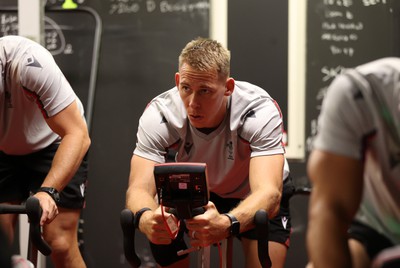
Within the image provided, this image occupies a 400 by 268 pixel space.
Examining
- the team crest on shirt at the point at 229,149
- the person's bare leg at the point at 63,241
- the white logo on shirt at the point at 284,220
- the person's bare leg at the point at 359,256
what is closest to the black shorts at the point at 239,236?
the white logo on shirt at the point at 284,220

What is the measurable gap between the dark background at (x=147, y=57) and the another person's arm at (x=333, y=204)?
2.78 m

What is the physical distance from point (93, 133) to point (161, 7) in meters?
0.95

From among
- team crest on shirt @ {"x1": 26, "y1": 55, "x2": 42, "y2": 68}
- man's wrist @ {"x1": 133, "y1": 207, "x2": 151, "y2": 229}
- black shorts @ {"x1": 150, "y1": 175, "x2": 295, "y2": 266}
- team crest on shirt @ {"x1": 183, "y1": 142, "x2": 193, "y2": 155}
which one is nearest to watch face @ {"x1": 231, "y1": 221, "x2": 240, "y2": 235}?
man's wrist @ {"x1": 133, "y1": 207, "x2": 151, "y2": 229}

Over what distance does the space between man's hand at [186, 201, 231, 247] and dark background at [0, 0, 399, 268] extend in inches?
79.5

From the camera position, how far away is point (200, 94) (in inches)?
107

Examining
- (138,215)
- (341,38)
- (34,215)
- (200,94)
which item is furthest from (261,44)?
(34,215)

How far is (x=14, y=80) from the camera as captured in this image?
9.13 ft

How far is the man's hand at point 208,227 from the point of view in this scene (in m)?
2.21

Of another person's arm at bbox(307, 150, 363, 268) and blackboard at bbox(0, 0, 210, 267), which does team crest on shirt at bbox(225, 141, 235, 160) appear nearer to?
another person's arm at bbox(307, 150, 363, 268)

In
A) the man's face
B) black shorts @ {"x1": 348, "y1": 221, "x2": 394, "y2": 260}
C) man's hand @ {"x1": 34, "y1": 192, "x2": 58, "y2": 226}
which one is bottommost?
man's hand @ {"x1": 34, "y1": 192, "x2": 58, "y2": 226}

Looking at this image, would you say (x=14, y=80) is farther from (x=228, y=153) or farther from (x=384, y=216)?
(x=384, y=216)

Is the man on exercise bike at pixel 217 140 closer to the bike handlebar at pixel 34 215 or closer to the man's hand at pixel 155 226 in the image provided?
the man's hand at pixel 155 226

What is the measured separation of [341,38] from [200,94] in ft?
5.93

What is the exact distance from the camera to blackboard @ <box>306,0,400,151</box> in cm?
418
